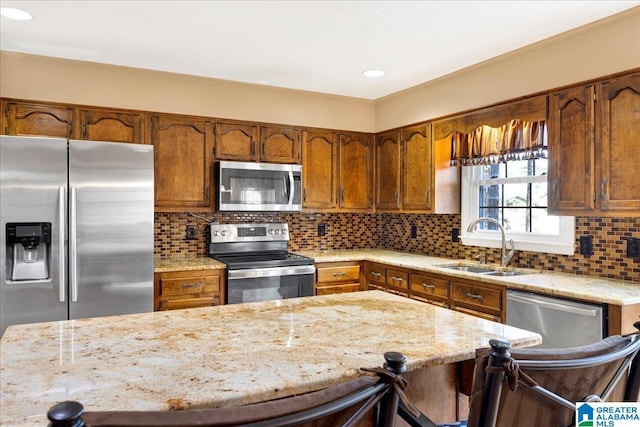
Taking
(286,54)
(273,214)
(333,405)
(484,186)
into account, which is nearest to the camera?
(333,405)

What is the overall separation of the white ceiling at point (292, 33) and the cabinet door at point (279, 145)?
1.82ft

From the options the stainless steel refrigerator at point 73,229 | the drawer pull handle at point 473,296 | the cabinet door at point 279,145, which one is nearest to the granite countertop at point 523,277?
the drawer pull handle at point 473,296

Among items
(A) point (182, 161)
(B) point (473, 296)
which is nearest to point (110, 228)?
(A) point (182, 161)

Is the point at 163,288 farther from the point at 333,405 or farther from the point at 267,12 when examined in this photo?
the point at 333,405

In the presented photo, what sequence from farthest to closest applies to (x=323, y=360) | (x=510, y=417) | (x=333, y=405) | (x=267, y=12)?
1. (x=267, y=12)
2. (x=323, y=360)
3. (x=510, y=417)
4. (x=333, y=405)

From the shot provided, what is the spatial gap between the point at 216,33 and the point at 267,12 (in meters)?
0.47

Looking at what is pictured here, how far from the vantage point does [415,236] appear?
4398 mm

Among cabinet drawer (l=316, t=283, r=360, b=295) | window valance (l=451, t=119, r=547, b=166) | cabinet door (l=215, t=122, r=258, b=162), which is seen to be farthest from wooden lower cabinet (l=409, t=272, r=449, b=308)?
cabinet door (l=215, t=122, r=258, b=162)

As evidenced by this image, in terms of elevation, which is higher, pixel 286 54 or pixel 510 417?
pixel 286 54

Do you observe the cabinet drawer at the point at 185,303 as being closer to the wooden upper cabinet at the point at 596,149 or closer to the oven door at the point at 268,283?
the oven door at the point at 268,283

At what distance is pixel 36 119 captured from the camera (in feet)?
10.6

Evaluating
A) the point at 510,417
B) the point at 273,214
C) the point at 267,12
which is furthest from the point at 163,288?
the point at 510,417

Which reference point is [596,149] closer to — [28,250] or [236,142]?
[236,142]

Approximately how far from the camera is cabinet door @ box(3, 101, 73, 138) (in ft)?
10.3
